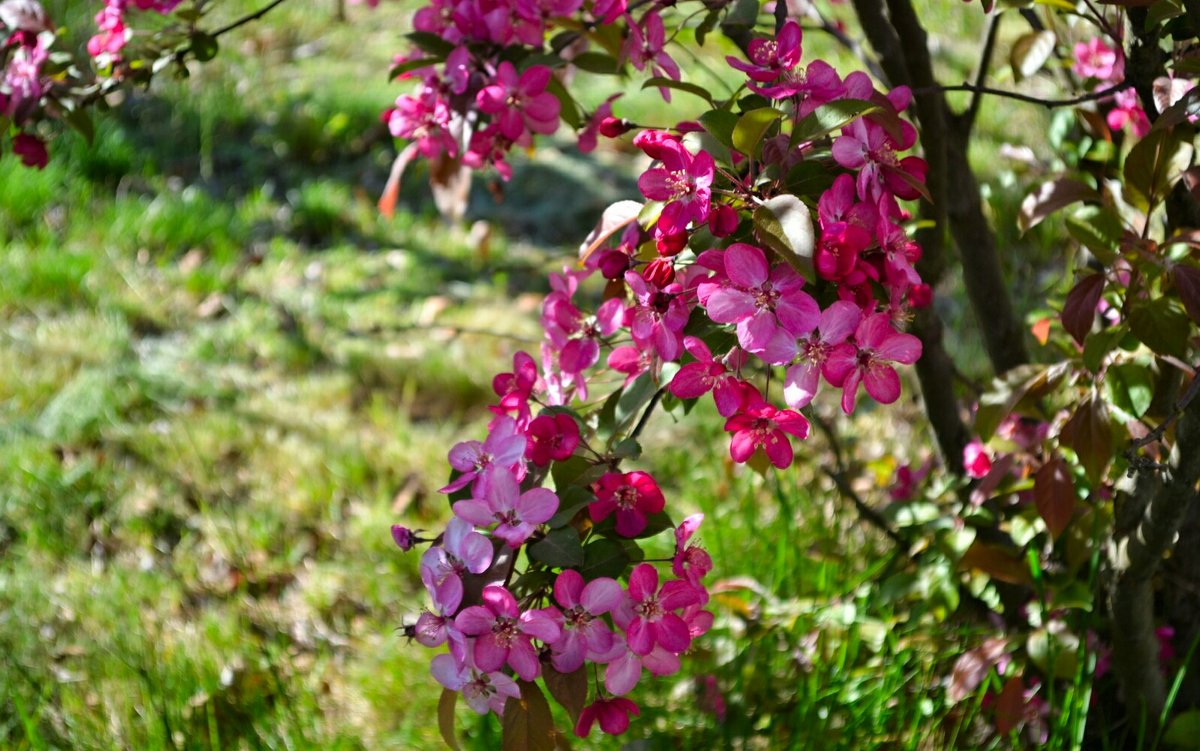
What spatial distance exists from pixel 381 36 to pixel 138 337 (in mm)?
2127

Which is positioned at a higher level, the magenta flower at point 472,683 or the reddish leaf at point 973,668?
the magenta flower at point 472,683

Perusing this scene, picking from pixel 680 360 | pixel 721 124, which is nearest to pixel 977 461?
pixel 680 360

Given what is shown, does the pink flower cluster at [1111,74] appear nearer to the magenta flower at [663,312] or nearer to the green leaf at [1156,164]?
the green leaf at [1156,164]

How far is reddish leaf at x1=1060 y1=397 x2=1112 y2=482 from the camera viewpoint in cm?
121

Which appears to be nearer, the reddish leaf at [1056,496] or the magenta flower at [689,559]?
the magenta flower at [689,559]

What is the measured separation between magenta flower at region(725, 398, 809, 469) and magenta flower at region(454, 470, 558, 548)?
0.52 ft

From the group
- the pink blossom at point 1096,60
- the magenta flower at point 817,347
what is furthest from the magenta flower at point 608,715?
the pink blossom at point 1096,60

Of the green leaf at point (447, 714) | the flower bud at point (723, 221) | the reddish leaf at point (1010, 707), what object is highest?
the flower bud at point (723, 221)

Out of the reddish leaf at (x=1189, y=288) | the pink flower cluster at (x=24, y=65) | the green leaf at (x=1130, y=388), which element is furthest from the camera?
the pink flower cluster at (x=24, y=65)

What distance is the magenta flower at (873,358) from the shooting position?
891mm

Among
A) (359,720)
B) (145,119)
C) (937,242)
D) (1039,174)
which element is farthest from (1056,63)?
(145,119)

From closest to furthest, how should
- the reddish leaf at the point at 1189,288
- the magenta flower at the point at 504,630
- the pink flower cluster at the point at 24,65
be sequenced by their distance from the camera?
the magenta flower at the point at 504,630 < the reddish leaf at the point at 1189,288 < the pink flower cluster at the point at 24,65

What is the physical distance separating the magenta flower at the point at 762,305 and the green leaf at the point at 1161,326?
1.34 feet

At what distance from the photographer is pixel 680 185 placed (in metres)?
0.90
